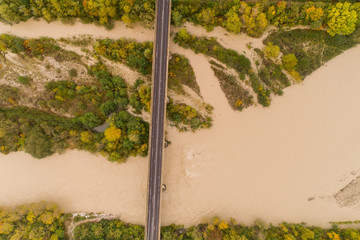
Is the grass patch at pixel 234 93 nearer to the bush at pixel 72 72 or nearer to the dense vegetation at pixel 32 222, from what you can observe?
the bush at pixel 72 72

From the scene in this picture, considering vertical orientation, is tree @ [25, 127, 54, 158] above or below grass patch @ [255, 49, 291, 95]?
below

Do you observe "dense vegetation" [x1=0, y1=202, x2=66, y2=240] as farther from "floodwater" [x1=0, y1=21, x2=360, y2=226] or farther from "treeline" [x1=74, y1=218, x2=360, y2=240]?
"treeline" [x1=74, y1=218, x2=360, y2=240]

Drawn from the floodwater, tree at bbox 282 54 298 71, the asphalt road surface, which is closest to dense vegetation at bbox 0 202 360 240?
the floodwater

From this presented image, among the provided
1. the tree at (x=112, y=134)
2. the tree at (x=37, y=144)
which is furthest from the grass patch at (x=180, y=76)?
the tree at (x=37, y=144)

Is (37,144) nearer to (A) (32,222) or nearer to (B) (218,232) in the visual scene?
(A) (32,222)

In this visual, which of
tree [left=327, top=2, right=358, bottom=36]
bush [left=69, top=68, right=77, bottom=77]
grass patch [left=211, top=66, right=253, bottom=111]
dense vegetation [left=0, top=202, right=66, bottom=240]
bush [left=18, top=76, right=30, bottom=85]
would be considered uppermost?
tree [left=327, top=2, right=358, bottom=36]

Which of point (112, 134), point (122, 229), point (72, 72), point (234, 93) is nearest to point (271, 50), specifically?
point (234, 93)

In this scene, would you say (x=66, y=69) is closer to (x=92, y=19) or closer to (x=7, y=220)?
(x=92, y=19)
